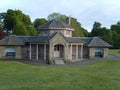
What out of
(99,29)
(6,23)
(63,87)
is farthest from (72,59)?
(99,29)

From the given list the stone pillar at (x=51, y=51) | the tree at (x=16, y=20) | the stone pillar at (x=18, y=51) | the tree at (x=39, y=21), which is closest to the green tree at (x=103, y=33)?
the tree at (x=39, y=21)

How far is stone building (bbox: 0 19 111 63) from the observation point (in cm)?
4512

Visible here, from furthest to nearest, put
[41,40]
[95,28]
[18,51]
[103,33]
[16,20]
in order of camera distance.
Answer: [95,28]
[103,33]
[16,20]
[18,51]
[41,40]

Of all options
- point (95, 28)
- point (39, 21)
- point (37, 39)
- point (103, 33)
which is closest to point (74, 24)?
point (103, 33)

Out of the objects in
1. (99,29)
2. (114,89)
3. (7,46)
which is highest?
(99,29)

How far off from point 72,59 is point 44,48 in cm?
470

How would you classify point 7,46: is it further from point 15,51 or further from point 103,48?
point 103,48

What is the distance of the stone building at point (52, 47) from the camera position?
45125 millimetres

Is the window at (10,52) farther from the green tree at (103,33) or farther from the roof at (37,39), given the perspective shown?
the green tree at (103,33)

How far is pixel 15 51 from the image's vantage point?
48406 mm

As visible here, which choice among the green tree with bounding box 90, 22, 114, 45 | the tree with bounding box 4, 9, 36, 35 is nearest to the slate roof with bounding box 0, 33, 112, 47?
the tree with bounding box 4, 9, 36, 35

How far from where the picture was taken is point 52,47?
44844 millimetres

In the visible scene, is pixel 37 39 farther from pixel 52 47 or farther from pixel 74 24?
pixel 74 24

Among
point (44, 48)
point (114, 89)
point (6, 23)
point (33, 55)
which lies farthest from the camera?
point (6, 23)
